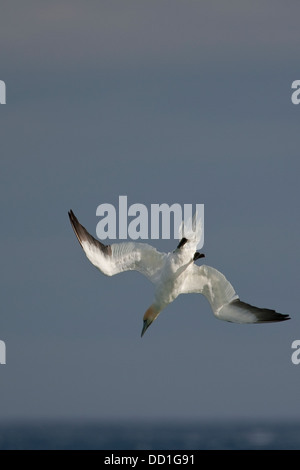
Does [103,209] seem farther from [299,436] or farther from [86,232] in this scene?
[299,436]

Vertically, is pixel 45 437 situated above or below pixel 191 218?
above

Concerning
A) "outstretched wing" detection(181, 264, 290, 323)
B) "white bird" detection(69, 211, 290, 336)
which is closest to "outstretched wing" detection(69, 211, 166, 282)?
"white bird" detection(69, 211, 290, 336)


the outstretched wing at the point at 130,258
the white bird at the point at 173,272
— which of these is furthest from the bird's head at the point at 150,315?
the outstretched wing at the point at 130,258

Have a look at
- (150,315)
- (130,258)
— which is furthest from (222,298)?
(130,258)

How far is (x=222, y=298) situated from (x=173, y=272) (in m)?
1.67

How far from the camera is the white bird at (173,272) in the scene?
1150 inches

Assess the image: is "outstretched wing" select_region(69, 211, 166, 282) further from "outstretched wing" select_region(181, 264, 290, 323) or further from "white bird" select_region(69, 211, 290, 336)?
"outstretched wing" select_region(181, 264, 290, 323)

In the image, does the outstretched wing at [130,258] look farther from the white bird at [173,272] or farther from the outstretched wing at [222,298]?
the outstretched wing at [222,298]

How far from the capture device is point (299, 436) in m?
157

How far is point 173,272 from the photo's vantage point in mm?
29234

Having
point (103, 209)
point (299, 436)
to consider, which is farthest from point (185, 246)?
point (299, 436)

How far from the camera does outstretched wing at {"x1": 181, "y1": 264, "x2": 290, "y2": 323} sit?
3001 cm
